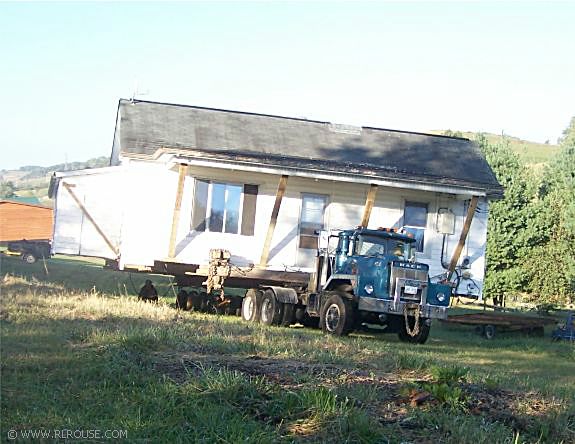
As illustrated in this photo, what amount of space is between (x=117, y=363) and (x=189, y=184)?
1333 cm

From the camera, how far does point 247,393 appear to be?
8.71 meters

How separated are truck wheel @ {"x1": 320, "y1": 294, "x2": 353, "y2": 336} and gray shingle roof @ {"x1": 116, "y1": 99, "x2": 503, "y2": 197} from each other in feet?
15.8

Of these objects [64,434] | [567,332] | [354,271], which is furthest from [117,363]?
[567,332]

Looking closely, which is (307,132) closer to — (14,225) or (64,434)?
(64,434)

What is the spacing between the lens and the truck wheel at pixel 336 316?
18000mm

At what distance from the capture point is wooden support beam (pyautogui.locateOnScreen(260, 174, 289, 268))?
22.5m

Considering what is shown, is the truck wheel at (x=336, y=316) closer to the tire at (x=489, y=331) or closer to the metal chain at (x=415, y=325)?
the metal chain at (x=415, y=325)

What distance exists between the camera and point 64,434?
301 inches

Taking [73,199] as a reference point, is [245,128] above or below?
above

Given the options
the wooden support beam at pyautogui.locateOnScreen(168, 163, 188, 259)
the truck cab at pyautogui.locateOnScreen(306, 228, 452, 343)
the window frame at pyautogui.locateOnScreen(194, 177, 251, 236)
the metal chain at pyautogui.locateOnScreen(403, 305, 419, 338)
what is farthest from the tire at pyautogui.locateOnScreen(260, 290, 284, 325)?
the metal chain at pyautogui.locateOnScreen(403, 305, 419, 338)

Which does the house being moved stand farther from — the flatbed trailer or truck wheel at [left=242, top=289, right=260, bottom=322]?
the flatbed trailer

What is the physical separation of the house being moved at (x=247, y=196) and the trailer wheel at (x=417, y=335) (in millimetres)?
4014

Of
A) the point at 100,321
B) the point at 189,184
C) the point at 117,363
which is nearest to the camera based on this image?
the point at 117,363

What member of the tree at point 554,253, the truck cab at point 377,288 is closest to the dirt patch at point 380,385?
the truck cab at point 377,288
